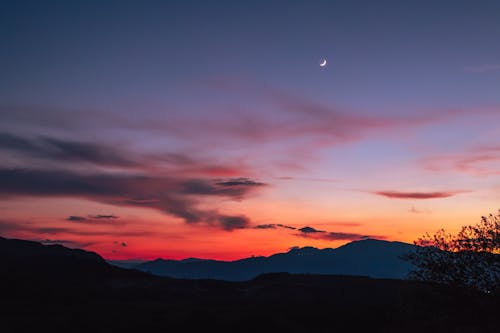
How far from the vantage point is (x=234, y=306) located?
111 m

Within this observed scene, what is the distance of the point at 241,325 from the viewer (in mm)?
83188

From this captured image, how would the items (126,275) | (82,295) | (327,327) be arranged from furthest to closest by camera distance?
(126,275) < (82,295) < (327,327)

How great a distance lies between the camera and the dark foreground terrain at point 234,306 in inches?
1660

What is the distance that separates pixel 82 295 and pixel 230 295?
46.1 meters

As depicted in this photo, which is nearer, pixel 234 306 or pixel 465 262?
pixel 465 262

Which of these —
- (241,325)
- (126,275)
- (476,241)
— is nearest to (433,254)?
(476,241)

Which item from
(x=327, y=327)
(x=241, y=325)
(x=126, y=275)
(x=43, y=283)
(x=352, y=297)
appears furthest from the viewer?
(x=126, y=275)

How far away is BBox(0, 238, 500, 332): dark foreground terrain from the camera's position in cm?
4216

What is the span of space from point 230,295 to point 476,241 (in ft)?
363

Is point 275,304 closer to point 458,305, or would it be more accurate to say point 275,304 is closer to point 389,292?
point 389,292

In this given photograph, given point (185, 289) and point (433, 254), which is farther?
point (185, 289)

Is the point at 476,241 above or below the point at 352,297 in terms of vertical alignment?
above

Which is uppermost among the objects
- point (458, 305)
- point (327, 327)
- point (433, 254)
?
point (433, 254)

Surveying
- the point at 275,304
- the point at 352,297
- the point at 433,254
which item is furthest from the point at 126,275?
the point at 433,254
